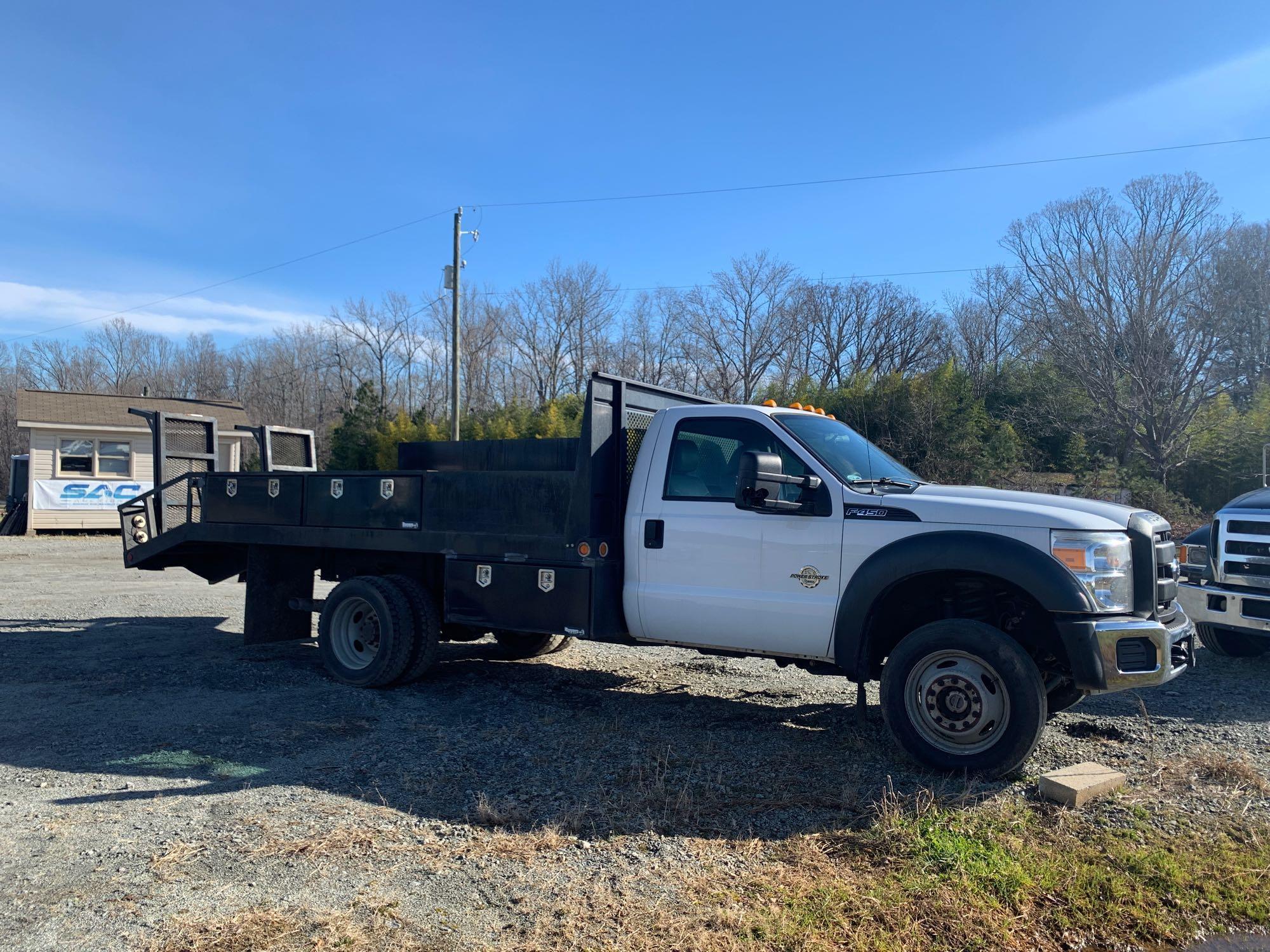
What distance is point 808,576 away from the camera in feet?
18.4

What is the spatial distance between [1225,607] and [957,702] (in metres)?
4.28

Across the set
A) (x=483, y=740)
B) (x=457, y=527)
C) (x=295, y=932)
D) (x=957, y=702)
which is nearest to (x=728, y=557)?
(x=957, y=702)

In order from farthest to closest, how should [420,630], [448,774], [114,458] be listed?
[114,458] < [420,630] < [448,774]

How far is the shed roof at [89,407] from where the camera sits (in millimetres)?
24047

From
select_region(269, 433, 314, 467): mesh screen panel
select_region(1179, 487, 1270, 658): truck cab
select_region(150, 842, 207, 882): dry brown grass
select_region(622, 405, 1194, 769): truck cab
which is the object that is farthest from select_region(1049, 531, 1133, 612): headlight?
select_region(269, 433, 314, 467): mesh screen panel

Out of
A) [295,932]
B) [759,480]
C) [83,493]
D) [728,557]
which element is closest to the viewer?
[295,932]

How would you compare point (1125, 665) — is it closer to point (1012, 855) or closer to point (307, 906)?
point (1012, 855)

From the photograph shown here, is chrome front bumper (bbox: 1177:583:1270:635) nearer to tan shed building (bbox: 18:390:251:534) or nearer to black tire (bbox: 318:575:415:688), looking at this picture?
black tire (bbox: 318:575:415:688)

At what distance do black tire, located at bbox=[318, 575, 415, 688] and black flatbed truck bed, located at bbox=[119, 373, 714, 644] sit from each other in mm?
323

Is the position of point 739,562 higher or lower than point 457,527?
lower

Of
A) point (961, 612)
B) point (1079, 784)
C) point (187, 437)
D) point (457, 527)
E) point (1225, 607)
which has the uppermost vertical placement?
point (187, 437)

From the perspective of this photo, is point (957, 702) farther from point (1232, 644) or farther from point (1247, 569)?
point (1232, 644)

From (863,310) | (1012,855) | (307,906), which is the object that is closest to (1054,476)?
(863,310)

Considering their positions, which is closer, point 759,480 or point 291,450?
point 759,480
